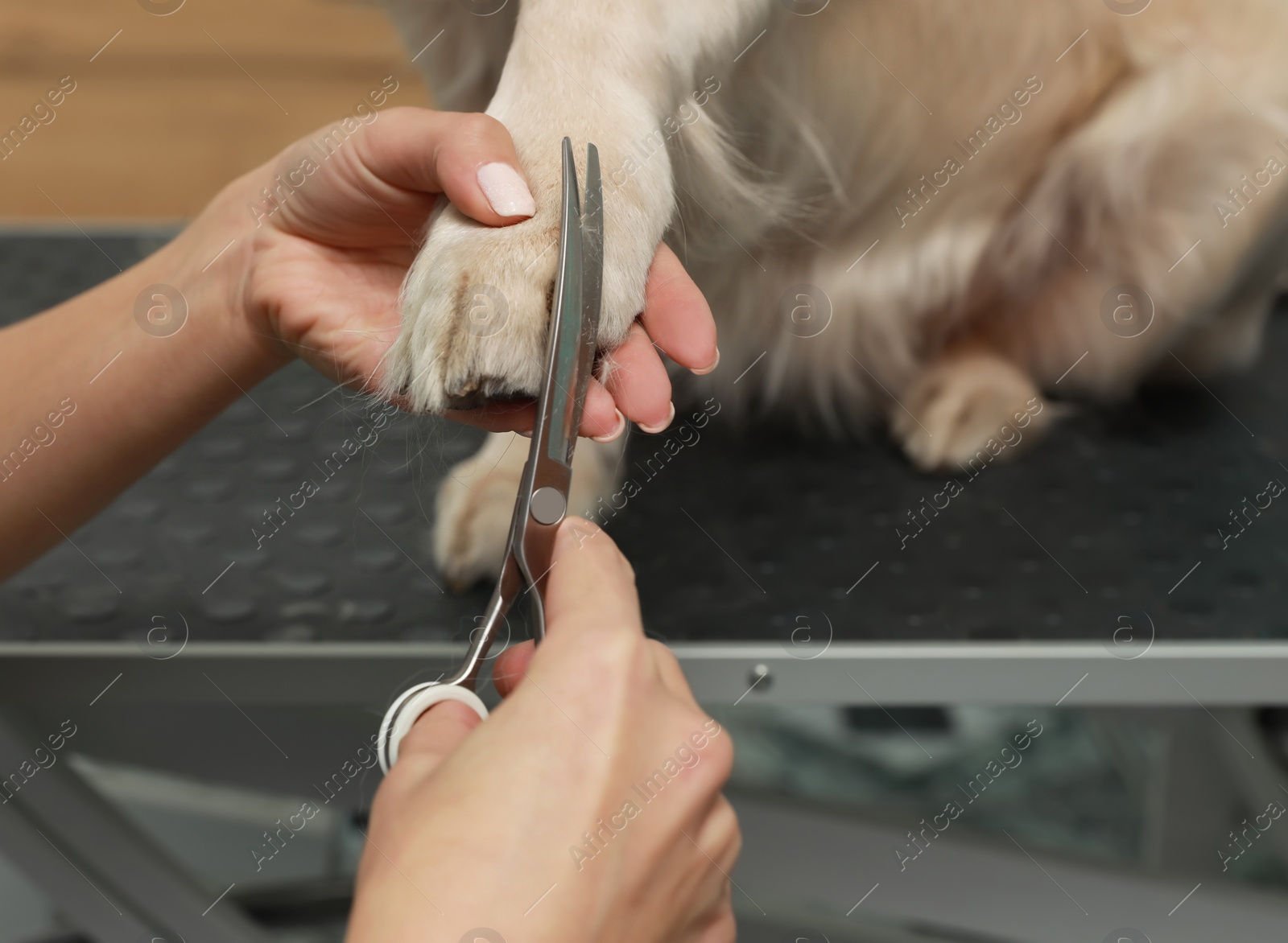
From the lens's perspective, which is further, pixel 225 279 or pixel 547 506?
pixel 225 279

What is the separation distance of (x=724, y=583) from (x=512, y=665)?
0.95 ft

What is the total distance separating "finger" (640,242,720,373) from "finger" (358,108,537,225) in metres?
0.08

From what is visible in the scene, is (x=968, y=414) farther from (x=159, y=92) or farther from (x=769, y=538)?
(x=159, y=92)

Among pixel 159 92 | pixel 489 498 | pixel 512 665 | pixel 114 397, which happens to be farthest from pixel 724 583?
pixel 159 92

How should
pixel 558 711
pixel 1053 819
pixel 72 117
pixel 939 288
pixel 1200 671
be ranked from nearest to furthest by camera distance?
pixel 558 711 → pixel 1200 671 → pixel 939 288 → pixel 1053 819 → pixel 72 117

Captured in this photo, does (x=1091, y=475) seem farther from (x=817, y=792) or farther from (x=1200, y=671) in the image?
(x=817, y=792)

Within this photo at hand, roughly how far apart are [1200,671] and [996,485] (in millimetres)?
238

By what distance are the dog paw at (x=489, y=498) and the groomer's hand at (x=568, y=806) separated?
306mm

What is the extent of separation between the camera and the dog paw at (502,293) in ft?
1.46

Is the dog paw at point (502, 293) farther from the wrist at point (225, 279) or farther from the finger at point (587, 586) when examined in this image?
the wrist at point (225, 279)

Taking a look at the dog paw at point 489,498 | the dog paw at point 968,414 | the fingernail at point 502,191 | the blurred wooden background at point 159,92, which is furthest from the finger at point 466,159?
the blurred wooden background at point 159,92

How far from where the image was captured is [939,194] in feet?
2.88

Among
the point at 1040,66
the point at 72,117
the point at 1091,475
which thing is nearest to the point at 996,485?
the point at 1091,475

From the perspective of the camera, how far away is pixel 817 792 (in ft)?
4.26
